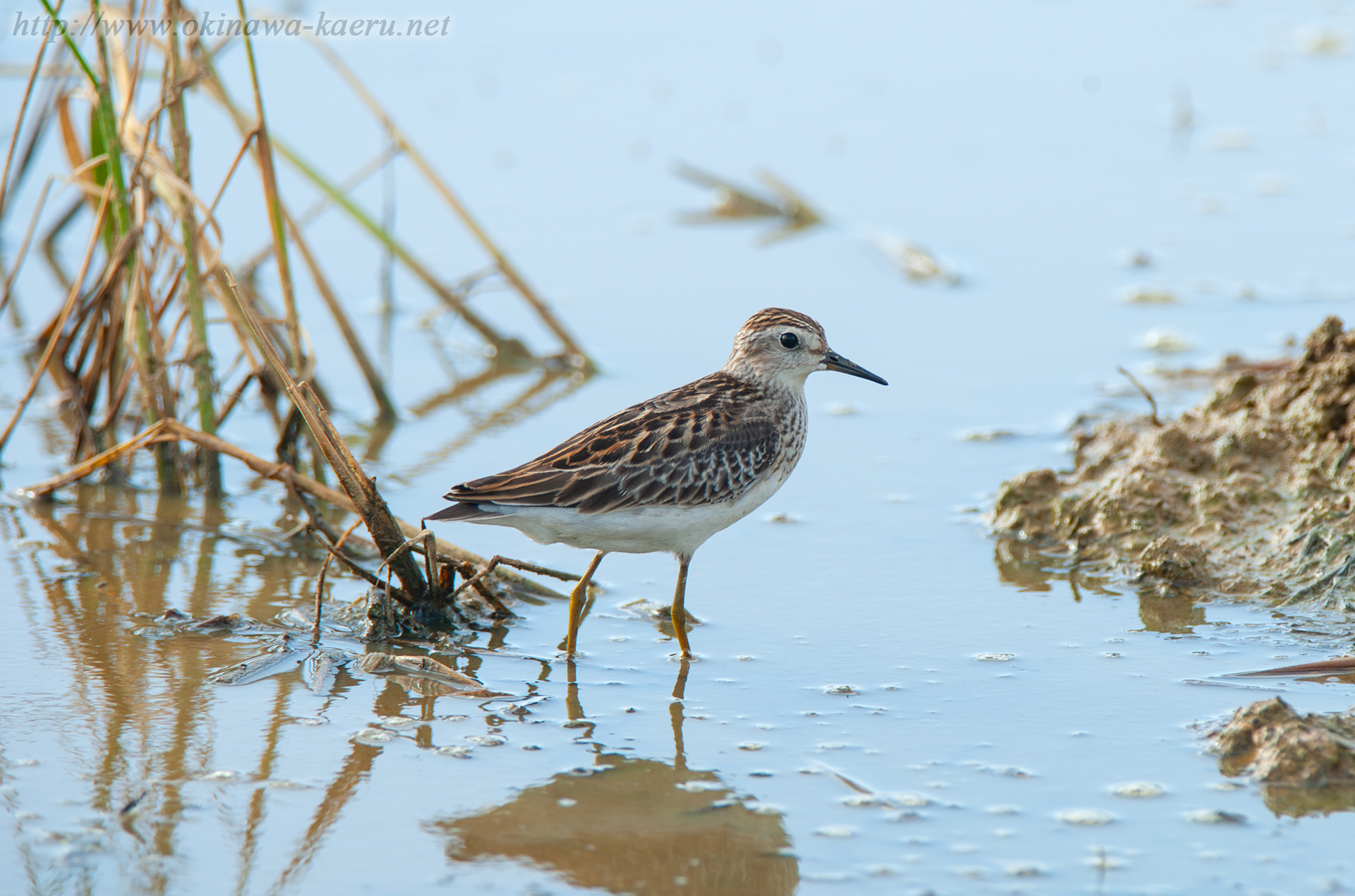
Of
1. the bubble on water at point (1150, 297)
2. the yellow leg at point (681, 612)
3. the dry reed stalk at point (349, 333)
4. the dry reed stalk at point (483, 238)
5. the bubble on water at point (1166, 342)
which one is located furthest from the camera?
the bubble on water at point (1150, 297)

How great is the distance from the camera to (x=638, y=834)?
4246 millimetres

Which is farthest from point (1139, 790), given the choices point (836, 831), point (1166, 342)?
point (1166, 342)

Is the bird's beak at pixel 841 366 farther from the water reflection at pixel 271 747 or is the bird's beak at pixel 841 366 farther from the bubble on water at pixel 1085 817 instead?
the bubble on water at pixel 1085 817

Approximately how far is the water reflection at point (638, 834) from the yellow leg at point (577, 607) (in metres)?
0.91

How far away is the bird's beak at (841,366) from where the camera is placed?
640 cm

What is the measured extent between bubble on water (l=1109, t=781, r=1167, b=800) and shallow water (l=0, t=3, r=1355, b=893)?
0.03 metres

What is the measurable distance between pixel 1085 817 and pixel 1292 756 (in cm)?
68

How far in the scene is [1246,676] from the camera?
514cm

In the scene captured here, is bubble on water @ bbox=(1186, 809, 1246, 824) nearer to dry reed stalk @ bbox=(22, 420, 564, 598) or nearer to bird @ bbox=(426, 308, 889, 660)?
bird @ bbox=(426, 308, 889, 660)

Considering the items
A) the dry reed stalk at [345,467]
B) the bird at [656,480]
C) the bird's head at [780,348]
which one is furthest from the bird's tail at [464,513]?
the bird's head at [780,348]

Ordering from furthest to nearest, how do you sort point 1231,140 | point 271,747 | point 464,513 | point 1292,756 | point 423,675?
point 1231,140 < point 464,513 < point 423,675 < point 271,747 < point 1292,756

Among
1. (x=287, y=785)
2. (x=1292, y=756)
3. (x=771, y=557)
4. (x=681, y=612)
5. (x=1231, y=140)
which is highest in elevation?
(x=1231, y=140)

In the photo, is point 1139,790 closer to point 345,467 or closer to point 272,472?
point 345,467

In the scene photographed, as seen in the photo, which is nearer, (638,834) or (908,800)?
(638,834)
